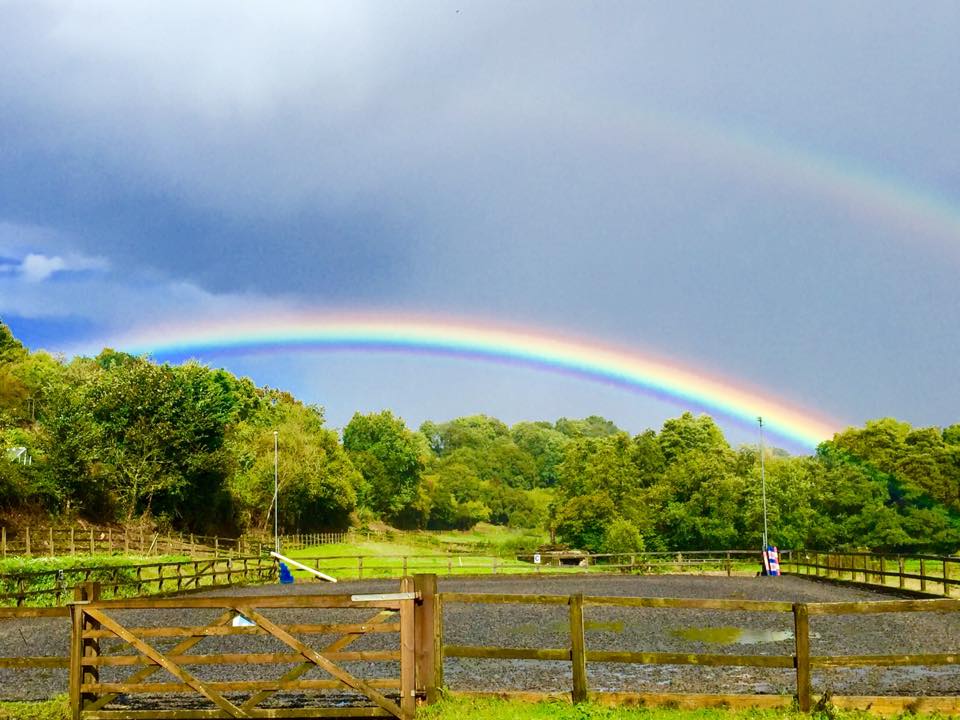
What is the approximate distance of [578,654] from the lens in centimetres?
902

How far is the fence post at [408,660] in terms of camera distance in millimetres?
8531

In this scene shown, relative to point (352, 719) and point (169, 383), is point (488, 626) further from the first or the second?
point (169, 383)

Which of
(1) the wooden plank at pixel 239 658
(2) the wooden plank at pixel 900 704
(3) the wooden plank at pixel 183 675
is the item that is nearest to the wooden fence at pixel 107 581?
(1) the wooden plank at pixel 239 658

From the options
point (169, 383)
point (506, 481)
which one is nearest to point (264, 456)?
point (169, 383)

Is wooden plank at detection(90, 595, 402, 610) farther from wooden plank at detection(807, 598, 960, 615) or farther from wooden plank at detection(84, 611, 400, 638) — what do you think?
wooden plank at detection(807, 598, 960, 615)

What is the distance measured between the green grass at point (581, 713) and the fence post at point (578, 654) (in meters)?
0.15

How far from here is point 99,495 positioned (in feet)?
172

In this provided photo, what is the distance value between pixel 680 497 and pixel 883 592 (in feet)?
164

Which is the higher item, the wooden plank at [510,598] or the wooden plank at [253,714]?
the wooden plank at [510,598]

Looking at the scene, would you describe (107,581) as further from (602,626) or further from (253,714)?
(253,714)

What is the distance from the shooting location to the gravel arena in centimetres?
1126

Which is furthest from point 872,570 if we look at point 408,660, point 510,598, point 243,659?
point 243,659

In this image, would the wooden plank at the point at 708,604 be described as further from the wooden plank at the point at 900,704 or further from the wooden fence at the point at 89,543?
the wooden fence at the point at 89,543

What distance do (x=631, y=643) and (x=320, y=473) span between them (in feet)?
229
